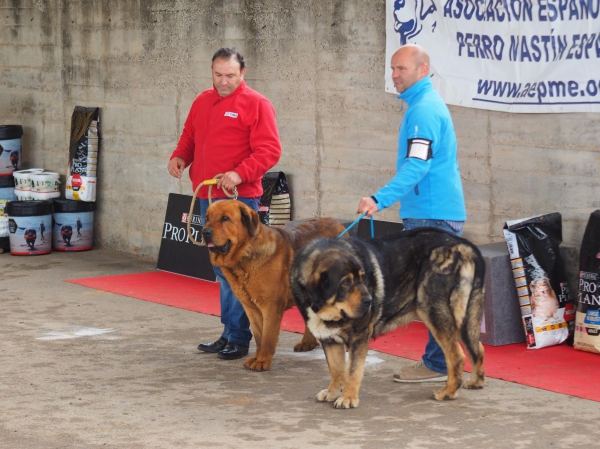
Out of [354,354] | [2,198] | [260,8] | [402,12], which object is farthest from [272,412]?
[2,198]

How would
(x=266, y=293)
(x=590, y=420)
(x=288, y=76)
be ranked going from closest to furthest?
1. (x=590, y=420)
2. (x=266, y=293)
3. (x=288, y=76)

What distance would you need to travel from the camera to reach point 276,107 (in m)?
9.48

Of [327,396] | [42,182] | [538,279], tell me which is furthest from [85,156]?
[327,396]

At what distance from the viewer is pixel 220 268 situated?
6574 millimetres

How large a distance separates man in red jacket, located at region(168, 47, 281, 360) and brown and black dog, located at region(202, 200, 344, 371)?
28 centimetres

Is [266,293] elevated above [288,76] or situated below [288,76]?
below

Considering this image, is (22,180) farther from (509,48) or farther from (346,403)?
(346,403)

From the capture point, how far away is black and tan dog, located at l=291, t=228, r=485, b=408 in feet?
18.4

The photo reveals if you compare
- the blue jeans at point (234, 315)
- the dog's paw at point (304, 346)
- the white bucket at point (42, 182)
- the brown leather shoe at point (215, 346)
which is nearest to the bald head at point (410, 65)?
the blue jeans at point (234, 315)

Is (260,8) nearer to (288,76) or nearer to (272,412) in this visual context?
(288,76)

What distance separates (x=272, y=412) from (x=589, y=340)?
2533 millimetres

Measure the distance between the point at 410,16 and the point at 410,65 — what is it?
2.40 meters

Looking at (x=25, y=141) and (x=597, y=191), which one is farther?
(x=25, y=141)

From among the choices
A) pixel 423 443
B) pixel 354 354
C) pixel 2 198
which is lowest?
pixel 423 443
